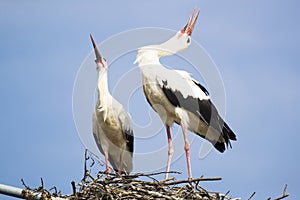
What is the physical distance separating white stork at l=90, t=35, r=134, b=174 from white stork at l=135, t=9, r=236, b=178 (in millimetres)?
571

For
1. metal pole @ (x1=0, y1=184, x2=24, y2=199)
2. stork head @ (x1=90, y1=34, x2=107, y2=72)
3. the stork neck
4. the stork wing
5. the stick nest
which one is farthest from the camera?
stork head @ (x1=90, y1=34, x2=107, y2=72)

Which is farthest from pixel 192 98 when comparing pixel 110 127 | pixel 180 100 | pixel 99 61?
pixel 99 61

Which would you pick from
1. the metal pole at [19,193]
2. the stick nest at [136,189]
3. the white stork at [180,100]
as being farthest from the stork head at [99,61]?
the metal pole at [19,193]

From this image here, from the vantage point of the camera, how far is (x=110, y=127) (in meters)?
7.14

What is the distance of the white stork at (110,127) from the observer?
7.09 meters

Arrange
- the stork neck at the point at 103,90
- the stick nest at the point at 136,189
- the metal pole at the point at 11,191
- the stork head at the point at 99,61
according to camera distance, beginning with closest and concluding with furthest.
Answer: the metal pole at the point at 11,191 < the stick nest at the point at 136,189 < the stork neck at the point at 103,90 < the stork head at the point at 99,61

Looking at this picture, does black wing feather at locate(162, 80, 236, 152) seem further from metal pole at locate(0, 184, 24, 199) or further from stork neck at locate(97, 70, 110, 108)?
metal pole at locate(0, 184, 24, 199)

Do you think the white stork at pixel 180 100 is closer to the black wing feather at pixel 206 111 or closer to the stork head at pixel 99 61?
the black wing feather at pixel 206 111

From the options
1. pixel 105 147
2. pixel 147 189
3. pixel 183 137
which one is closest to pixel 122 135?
pixel 105 147

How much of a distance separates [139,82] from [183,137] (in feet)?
2.55

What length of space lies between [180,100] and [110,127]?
3.22ft

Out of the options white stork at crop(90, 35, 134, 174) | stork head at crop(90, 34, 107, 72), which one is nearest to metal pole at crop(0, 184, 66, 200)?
white stork at crop(90, 35, 134, 174)

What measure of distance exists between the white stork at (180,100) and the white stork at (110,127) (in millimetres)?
571

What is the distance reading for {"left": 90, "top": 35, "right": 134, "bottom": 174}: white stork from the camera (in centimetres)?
709
